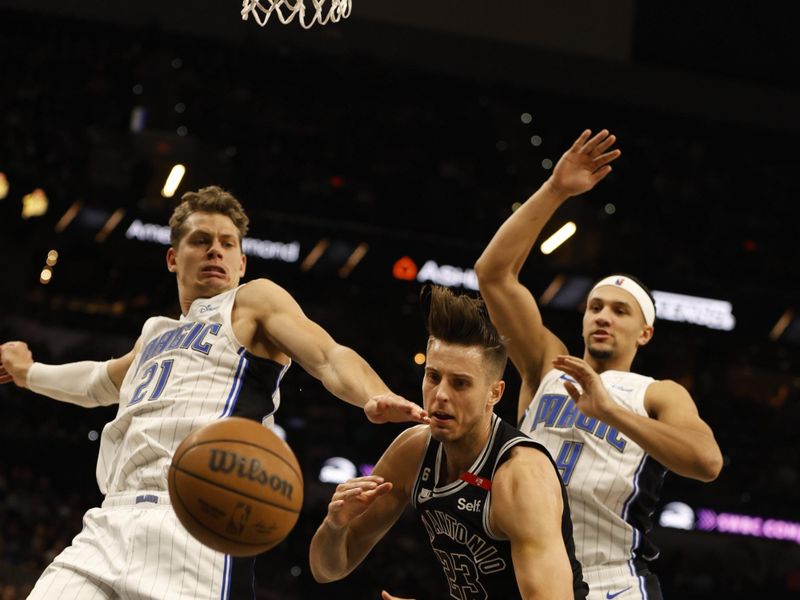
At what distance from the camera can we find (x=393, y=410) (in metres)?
3.20

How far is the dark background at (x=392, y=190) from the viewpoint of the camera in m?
14.5

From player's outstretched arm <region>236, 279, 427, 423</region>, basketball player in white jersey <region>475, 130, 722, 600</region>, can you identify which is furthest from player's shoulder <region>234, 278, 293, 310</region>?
basketball player in white jersey <region>475, 130, 722, 600</region>

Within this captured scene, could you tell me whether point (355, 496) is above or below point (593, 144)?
below

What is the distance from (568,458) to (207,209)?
6.02ft

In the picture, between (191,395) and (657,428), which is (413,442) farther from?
(657,428)

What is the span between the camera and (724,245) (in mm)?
16625

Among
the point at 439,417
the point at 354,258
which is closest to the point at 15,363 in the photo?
the point at 439,417

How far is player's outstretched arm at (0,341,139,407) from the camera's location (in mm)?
4754

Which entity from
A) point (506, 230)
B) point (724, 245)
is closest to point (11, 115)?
point (724, 245)

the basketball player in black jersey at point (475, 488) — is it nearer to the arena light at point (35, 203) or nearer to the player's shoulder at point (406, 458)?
the player's shoulder at point (406, 458)

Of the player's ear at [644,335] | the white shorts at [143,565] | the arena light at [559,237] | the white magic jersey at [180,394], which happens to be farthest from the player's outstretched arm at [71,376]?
the arena light at [559,237]

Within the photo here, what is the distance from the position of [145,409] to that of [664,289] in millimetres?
12456

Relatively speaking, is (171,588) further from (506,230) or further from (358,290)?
(358,290)

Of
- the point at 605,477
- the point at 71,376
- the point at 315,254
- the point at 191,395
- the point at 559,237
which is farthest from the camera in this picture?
the point at 559,237
